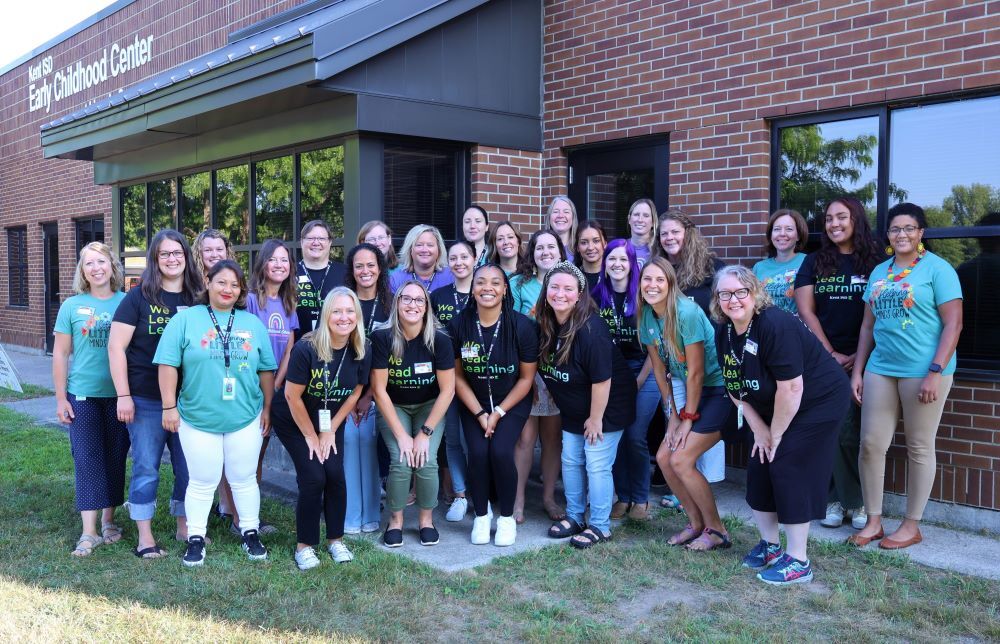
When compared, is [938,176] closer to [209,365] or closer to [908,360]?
[908,360]

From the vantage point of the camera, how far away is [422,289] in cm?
483

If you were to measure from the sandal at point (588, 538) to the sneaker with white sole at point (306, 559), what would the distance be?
1.47 meters

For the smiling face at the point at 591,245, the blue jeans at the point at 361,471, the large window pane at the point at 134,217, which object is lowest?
the blue jeans at the point at 361,471

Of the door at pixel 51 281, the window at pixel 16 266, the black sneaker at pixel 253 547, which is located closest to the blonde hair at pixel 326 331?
the black sneaker at pixel 253 547

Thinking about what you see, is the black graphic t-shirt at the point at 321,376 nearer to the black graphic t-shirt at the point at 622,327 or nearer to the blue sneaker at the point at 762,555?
the black graphic t-shirt at the point at 622,327

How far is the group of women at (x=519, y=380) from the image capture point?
4.47 m

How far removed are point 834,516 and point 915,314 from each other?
4.58 ft

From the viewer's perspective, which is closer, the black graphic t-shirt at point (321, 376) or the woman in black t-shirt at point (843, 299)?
the black graphic t-shirt at point (321, 376)

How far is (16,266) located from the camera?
16203 mm

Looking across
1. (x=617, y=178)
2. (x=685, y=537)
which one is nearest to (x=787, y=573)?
(x=685, y=537)

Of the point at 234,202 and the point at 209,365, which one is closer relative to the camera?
the point at 209,365

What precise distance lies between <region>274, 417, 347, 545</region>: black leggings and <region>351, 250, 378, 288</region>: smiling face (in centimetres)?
102

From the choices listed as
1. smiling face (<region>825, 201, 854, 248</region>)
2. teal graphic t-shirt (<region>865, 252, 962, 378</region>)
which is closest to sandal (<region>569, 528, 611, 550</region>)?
teal graphic t-shirt (<region>865, 252, 962, 378</region>)

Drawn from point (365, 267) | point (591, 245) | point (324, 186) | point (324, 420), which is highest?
point (324, 186)
